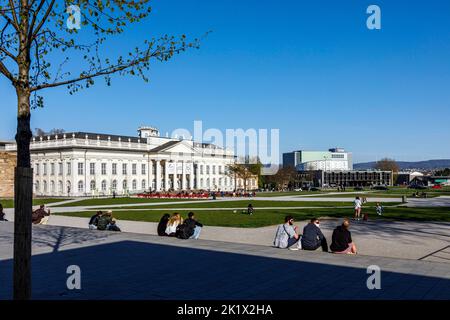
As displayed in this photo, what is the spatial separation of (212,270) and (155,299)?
3.12 m

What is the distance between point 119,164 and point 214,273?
8899 cm

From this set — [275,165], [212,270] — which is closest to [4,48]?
[212,270]

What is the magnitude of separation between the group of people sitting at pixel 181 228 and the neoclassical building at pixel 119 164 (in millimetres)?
70775

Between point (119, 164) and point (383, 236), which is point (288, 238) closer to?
point (383, 236)

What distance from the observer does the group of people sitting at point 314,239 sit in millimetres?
14047

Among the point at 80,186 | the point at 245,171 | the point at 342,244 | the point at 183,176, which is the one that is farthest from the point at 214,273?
the point at 183,176

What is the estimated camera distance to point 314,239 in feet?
48.2

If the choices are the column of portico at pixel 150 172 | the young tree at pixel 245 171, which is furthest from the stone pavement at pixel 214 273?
the young tree at pixel 245 171

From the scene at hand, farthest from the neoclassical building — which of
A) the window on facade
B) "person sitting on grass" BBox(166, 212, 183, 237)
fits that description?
"person sitting on grass" BBox(166, 212, 183, 237)

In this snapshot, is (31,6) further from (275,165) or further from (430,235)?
(275,165)

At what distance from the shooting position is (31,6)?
6805mm

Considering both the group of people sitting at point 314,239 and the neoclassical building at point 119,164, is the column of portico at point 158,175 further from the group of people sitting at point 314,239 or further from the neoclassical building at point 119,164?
the group of people sitting at point 314,239

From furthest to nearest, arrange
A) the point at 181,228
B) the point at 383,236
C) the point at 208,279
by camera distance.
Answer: the point at 383,236
the point at 181,228
the point at 208,279

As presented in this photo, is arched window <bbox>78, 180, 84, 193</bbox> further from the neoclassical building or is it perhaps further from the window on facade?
the window on facade
